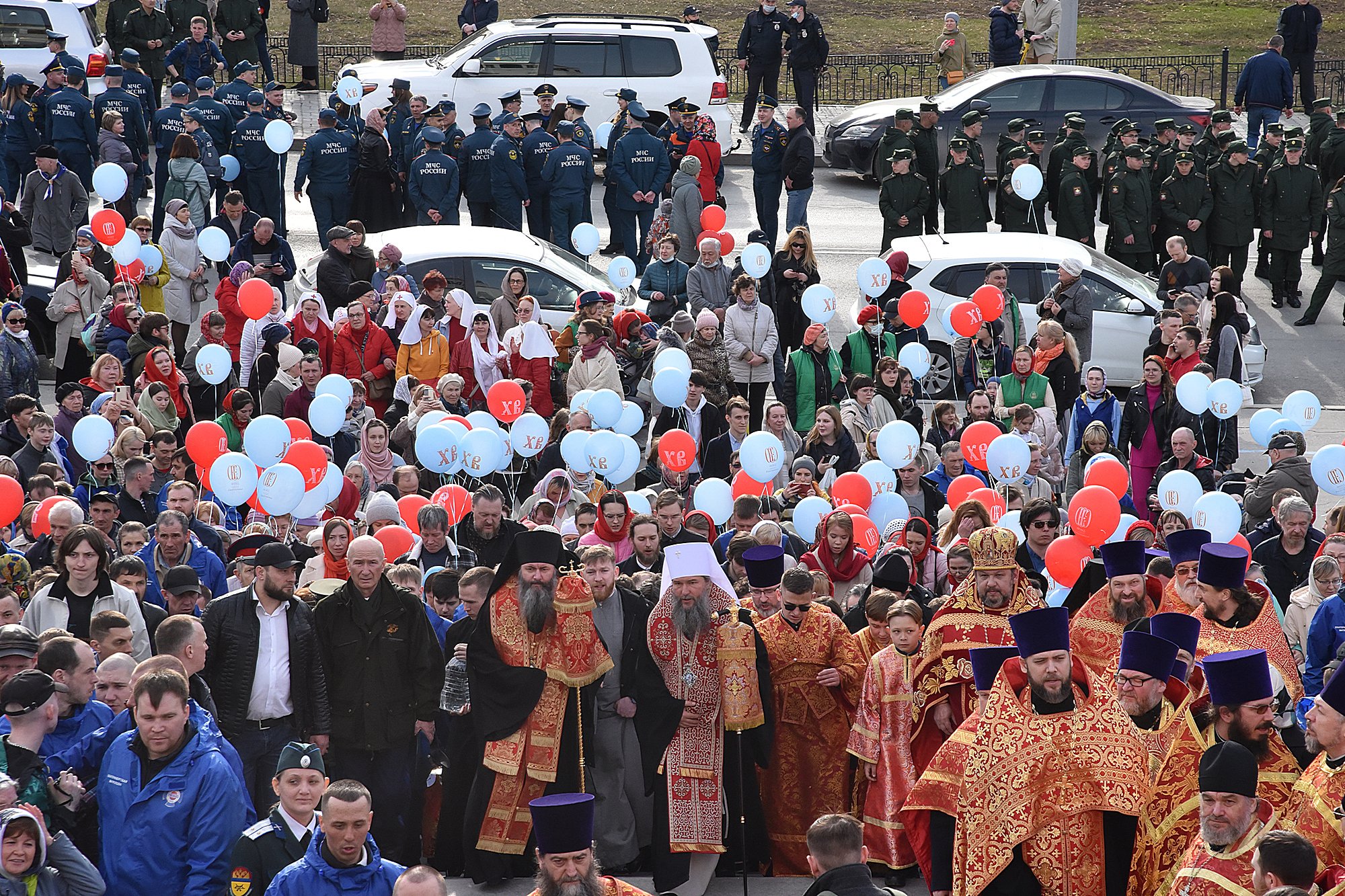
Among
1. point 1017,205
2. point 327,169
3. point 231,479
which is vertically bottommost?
point 231,479

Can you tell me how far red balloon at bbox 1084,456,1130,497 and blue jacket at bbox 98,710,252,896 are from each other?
23.1 ft

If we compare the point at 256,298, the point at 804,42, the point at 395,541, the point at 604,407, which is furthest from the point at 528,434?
the point at 804,42

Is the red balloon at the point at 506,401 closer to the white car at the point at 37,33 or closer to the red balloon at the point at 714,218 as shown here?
the red balloon at the point at 714,218

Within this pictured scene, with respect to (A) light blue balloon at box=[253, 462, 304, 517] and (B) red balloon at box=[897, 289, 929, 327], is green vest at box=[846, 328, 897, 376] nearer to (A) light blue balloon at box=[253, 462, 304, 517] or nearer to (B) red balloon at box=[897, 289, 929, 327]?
(B) red balloon at box=[897, 289, 929, 327]

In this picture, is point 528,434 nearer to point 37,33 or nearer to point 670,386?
point 670,386

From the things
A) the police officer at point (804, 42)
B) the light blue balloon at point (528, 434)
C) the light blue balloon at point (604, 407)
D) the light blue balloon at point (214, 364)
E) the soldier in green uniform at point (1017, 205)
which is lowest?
the light blue balloon at point (528, 434)

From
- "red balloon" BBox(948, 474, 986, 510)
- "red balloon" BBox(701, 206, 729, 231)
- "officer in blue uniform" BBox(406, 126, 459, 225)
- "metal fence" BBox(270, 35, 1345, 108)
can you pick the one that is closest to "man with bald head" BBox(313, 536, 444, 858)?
"red balloon" BBox(948, 474, 986, 510)

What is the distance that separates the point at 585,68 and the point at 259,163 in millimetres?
5221

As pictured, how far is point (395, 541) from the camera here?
1070 centimetres

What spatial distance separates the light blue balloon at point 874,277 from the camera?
15945mm

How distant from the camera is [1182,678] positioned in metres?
7.75

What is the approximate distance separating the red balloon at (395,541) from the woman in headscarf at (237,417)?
10.0 feet

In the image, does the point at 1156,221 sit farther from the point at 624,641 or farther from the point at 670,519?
the point at 624,641

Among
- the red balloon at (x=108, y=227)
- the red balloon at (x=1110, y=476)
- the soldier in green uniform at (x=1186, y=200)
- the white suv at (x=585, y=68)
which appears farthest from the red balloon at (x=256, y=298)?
the soldier in green uniform at (x=1186, y=200)
